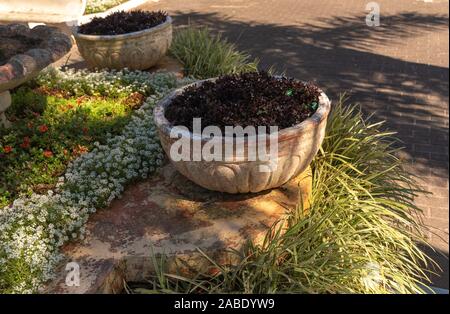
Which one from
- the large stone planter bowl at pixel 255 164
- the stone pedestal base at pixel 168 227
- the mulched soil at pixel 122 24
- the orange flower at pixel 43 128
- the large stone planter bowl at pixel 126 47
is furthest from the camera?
the mulched soil at pixel 122 24

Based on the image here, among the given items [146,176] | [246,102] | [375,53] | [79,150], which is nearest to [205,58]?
[79,150]

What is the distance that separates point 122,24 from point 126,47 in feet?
1.86

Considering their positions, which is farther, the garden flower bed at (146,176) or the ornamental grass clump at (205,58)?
the ornamental grass clump at (205,58)

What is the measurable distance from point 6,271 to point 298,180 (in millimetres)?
2548

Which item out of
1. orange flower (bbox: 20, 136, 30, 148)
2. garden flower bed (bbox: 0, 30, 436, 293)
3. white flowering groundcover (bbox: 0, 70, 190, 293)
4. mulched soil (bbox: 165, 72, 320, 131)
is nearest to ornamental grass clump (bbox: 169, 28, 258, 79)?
garden flower bed (bbox: 0, 30, 436, 293)

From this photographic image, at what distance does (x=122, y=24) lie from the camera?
702 cm

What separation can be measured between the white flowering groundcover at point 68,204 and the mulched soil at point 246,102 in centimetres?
71

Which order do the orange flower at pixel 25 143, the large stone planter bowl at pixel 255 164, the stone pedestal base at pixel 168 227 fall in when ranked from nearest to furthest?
the stone pedestal base at pixel 168 227 → the large stone planter bowl at pixel 255 164 → the orange flower at pixel 25 143

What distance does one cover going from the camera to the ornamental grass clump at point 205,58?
6.99 metres

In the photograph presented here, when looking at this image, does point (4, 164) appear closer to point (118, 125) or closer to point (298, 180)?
point (118, 125)

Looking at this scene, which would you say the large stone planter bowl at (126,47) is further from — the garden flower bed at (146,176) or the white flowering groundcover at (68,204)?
the white flowering groundcover at (68,204)

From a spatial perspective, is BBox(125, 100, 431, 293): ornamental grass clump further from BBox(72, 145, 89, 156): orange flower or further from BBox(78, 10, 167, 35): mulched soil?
BBox(78, 10, 167, 35): mulched soil

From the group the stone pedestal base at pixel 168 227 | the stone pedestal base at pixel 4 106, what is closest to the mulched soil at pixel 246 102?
the stone pedestal base at pixel 168 227
